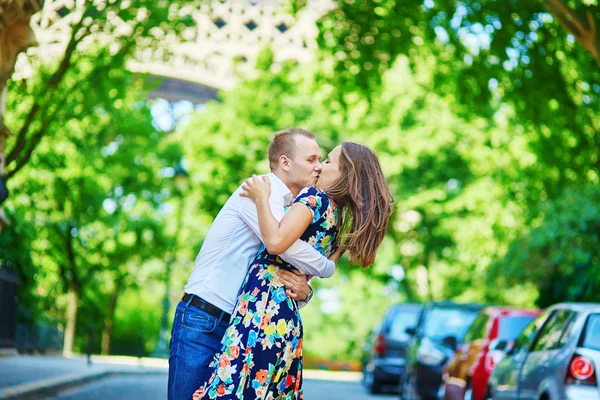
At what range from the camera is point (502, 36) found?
17297 millimetres

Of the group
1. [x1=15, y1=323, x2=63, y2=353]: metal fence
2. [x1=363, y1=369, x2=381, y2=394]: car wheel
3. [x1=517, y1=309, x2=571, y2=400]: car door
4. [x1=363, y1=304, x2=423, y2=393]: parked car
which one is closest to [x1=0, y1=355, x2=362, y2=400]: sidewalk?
[x1=15, y1=323, x2=63, y2=353]: metal fence

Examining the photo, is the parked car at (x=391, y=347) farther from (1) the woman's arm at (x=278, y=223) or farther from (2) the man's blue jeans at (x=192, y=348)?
(1) the woman's arm at (x=278, y=223)

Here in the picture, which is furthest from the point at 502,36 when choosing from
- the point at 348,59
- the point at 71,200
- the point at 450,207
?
the point at 71,200

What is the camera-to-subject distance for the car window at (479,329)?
1353cm

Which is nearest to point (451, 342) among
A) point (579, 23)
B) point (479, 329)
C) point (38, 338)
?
point (479, 329)

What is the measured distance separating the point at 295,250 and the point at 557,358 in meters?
4.74

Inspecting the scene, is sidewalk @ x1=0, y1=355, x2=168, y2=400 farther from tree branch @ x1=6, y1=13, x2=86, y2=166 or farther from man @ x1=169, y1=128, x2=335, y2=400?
man @ x1=169, y1=128, x2=335, y2=400

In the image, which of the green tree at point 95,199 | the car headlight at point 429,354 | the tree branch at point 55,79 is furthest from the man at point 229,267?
the green tree at point 95,199

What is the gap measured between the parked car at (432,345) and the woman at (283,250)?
11548 millimetres

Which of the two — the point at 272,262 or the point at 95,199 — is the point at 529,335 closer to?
the point at 272,262

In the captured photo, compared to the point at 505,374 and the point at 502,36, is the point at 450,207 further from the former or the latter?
the point at 505,374

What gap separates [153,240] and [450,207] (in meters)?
10.0

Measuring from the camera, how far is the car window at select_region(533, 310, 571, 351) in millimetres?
9391

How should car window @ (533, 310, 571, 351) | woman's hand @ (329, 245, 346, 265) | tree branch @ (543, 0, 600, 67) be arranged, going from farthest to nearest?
1. tree branch @ (543, 0, 600, 67)
2. car window @ (533, 310, 571, 351)
3. woman's hand @ (329, 245, 346, 265)
